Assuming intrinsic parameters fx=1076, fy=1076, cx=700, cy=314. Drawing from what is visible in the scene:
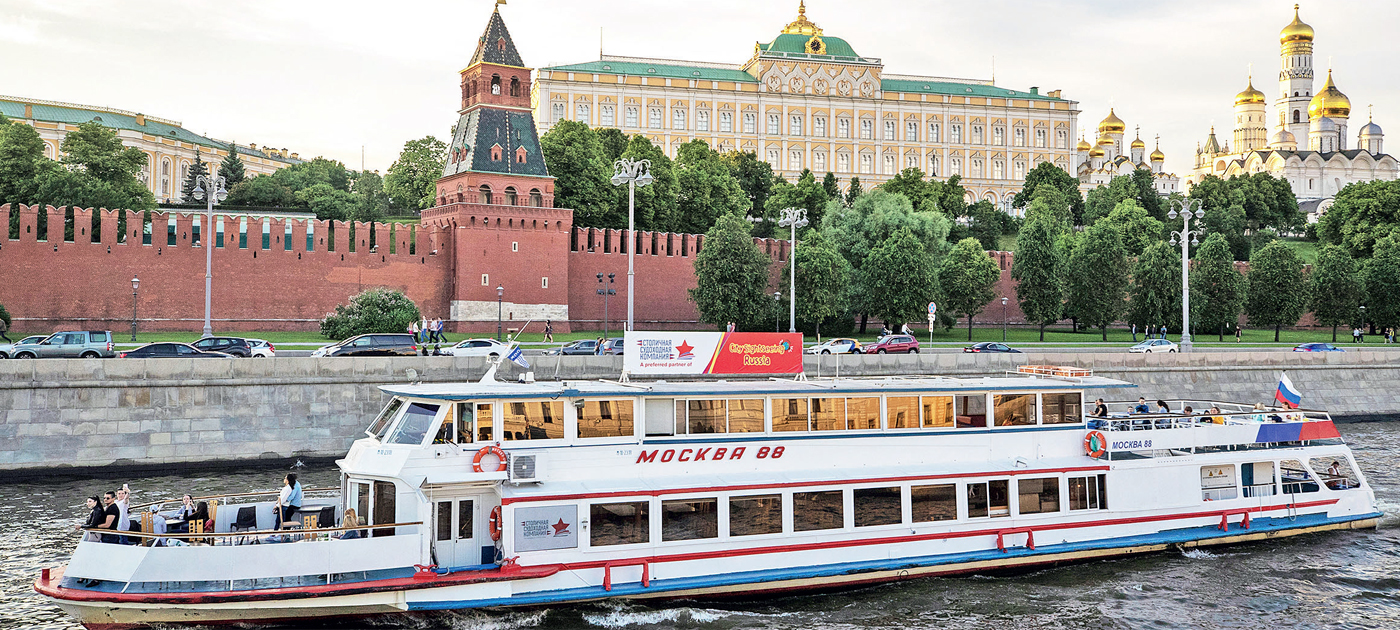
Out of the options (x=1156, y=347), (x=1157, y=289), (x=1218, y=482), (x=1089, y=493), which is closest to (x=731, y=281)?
(x=1156, y=347)

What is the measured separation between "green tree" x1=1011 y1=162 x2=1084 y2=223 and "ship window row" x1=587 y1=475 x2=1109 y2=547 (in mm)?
84143

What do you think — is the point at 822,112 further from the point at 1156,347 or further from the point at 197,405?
the point at 197,405

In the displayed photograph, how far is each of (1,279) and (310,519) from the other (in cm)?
3896

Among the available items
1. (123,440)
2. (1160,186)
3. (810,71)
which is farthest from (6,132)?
(1160,186)

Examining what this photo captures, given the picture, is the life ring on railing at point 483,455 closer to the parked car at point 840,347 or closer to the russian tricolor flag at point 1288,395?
the russian tricolor flag at point 1288,395

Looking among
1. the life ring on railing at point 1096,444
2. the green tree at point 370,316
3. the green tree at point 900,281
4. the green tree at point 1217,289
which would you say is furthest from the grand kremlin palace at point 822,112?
the life ring on railing at point 1096,444

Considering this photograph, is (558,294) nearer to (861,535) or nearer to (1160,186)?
(861,535)

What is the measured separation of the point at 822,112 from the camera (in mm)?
126750

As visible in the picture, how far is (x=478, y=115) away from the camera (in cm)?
5525

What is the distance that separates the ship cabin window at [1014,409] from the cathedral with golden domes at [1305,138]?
130m

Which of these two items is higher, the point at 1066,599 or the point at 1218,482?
the point at 1218,482

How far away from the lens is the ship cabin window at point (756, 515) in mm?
17000

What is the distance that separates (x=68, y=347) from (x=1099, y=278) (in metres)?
50.6

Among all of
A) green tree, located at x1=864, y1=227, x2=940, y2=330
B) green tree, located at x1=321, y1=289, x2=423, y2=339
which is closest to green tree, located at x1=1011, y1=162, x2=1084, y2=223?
green tree, located at x1=864, y1=227, x2=940, y2=330
